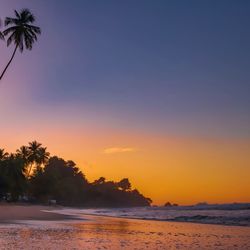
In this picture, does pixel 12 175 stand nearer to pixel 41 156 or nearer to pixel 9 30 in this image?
pixel 41 156

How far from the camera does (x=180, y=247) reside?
1628 cm

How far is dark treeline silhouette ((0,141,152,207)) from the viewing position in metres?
85.4

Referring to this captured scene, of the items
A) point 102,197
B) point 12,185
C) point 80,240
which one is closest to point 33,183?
point 12,185

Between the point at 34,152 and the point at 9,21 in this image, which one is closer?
the point at 9,21

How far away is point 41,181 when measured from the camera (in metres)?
123

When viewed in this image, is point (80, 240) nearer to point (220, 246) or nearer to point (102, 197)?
point (220, 246)

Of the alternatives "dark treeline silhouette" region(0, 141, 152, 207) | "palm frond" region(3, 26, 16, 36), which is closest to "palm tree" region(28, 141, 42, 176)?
"dark treeline silhouette" region(0, 141, 152, 207)

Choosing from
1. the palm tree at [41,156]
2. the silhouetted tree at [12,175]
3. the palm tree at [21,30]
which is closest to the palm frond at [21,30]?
the palm tree at [21,30]

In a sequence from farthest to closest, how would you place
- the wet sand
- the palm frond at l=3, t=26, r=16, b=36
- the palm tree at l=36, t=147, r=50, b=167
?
the palm tree at l=36, t=147, r=50, b=167, the palm frond at l=3, t=26, r=16, b=36, the wet sand

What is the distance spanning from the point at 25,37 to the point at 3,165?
50.9 m

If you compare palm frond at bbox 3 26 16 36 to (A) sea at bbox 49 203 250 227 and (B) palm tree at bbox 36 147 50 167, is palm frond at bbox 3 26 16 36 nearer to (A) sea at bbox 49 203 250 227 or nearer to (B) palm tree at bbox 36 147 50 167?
(A) sea at bbox 49 203 250 227

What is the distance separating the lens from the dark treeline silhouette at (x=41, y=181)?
85375 mm

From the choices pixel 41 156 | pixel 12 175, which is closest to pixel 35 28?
pixel 12 175

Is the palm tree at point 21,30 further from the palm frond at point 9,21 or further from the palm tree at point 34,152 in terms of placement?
the palm tree at point 34,152
